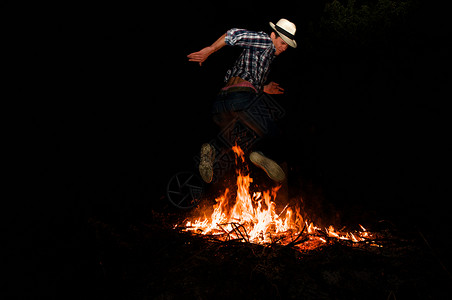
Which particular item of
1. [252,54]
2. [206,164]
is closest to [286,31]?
[252,54]

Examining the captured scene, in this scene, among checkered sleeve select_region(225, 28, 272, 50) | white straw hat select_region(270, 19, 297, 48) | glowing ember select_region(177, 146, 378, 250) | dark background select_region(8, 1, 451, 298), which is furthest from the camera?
dark background select_region(8, 1, 451, 298)

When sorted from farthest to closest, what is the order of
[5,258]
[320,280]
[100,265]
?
[5,258] → [100,265] → [320,280]

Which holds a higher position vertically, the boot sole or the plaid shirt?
the plaid shirt

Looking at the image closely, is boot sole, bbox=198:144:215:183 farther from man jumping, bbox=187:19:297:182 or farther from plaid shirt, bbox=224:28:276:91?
plaid shirt, bbox=224:28:276:91

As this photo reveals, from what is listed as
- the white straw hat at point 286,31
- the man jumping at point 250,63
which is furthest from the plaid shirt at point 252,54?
the white straw hat at point 286,31

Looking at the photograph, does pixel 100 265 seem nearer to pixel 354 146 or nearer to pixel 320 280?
pixel 320 280

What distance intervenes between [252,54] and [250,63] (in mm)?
143

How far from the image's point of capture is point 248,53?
3.99 m

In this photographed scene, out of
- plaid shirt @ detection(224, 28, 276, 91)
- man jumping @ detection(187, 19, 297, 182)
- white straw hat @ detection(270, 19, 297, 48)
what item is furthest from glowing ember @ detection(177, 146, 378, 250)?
white straw hat @ detection(270, 19, 297, 48)

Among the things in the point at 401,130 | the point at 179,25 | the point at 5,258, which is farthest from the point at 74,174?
the point at 401,130

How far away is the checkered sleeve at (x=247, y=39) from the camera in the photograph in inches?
147

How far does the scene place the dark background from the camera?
489 cm

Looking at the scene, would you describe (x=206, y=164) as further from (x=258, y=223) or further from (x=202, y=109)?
(x=202, y=109)

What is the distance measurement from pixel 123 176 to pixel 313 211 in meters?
4.48
